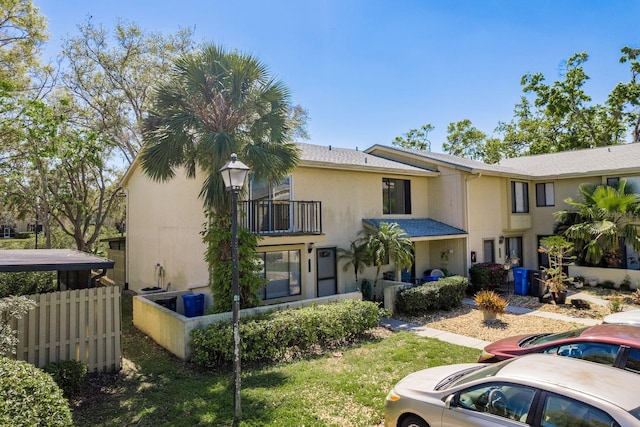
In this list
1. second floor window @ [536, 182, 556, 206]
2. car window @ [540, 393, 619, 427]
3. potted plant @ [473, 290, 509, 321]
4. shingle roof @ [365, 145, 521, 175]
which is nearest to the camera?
car window @ [540, 393, 619, 427]

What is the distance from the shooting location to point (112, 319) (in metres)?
8.08

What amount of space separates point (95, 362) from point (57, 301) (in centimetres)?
154

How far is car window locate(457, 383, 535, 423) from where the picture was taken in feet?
13.0

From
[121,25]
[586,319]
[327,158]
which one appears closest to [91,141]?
[121,25]

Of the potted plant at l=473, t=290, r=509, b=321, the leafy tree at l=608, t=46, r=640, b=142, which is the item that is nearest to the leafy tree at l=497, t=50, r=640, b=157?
the leafy tree at l=608, t=46, r=640, b=142

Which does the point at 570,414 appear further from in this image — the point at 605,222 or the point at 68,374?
the point at 605,222

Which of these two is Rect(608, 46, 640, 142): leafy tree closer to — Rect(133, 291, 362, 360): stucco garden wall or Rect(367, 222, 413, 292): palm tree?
Rect(367, 222, 413, 292): palm tree

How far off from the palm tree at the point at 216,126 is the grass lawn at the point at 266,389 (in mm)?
2556

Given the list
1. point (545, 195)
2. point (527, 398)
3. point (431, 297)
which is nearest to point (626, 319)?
point (431, 297)

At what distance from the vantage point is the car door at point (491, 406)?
3.95 metres

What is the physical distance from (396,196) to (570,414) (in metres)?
13.5

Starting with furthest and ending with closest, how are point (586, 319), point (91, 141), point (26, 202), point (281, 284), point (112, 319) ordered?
1. point (26, 202)
2. point (91, 141)
3. point (281, 284)
4. point (586, 319)
5. point (112, 319)

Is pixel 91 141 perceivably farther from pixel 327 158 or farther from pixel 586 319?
pixel 586 319

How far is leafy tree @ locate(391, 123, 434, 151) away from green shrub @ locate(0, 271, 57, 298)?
4071 cm
